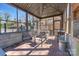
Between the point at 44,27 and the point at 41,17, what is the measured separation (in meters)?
0.44

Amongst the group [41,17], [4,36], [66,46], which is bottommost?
[66,46]

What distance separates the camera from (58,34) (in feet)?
22.4

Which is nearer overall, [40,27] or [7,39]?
[40,27]

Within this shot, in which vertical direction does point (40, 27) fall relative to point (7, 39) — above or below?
above

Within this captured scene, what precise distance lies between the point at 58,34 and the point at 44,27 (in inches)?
40.0

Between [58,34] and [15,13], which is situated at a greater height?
[15,13]

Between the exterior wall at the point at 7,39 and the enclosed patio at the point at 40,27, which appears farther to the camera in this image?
the exterior wall at the point at 7,39

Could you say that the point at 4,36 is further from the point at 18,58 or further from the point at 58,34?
the point at 18,58

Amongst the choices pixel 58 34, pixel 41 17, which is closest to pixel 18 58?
pixel 41 17

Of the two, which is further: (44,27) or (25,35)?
(25,35)

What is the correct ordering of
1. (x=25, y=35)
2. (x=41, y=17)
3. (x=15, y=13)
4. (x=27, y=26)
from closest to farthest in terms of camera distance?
(x=41, y=17) → (x=15, y=13) → (x=27, y=26) → (x=25, y=35)

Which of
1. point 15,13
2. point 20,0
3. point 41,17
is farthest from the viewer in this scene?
point 15,13

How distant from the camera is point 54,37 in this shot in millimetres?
6504

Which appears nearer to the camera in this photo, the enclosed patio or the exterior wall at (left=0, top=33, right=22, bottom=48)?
the enclosed patio
